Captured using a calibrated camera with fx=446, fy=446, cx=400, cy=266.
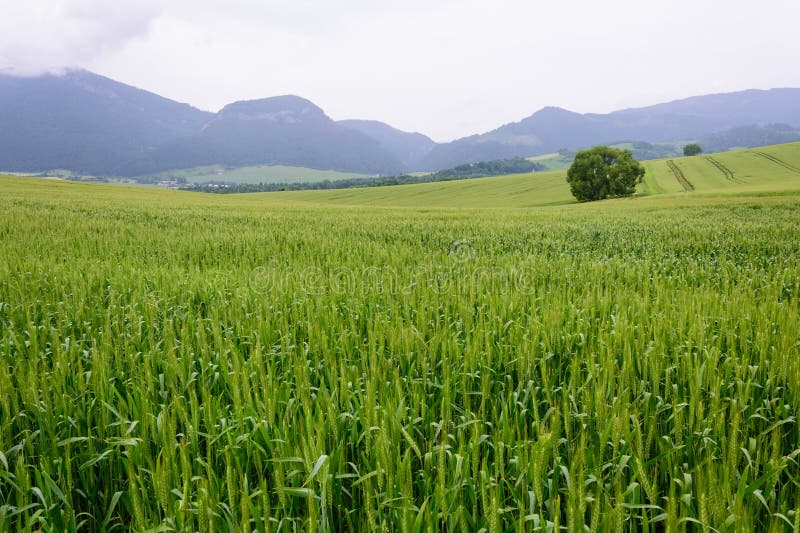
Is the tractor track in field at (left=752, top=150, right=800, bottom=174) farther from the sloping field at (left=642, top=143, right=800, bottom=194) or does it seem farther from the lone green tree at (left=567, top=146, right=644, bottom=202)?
the lone green tree at (left=567, top=146, right=644, bottom=202)

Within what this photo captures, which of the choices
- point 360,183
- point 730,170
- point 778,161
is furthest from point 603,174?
point 360,183

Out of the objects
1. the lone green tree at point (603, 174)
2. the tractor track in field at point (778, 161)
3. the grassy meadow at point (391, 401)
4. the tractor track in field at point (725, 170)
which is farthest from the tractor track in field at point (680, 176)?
the grassy meadow at point (391, 401)

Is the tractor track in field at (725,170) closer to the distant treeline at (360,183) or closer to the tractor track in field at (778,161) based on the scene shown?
the tractor track in field at (778,161)

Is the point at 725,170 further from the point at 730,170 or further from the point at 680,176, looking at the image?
the point at 680,176

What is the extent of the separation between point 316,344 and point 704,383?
2944 mm

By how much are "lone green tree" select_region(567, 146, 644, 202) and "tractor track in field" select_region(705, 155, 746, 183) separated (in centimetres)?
1817

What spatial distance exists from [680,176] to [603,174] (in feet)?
78.1

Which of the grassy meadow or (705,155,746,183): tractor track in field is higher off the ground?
(705,155,746,183): tractor track in field

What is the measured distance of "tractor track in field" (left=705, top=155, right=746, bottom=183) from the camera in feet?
239

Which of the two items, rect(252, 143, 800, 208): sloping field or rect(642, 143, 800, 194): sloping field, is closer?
rect(642, 143, 800, 194): sloping field

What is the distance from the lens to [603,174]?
6631 centimetres

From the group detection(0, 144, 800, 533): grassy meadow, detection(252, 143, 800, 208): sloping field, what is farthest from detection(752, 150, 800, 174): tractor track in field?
Result: detection(0, 144, 800, 533): grassy meadow

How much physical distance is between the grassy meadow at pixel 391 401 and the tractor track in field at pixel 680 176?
72.0m

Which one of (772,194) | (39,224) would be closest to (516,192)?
(772,194)
